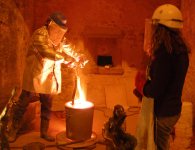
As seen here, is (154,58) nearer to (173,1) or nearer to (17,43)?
(17,43)

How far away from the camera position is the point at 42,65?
3.48m

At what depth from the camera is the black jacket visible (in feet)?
7.20

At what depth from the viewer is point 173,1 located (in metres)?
5.35

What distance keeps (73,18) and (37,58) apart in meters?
1.99

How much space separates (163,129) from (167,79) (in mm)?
434

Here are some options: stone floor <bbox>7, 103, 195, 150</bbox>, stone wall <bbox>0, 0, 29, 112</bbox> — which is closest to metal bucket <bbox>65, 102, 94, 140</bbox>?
stone floor <bbox>7, 103, 195, 150</bbox>

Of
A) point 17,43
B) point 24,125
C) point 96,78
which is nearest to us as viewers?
point 24,125

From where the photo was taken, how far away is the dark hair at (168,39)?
87.2 inches

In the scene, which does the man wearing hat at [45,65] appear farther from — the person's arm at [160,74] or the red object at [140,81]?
the person's arm at [160,74]

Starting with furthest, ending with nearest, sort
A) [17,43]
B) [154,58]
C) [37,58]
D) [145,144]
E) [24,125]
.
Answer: [17,43] → [24,125] → [37,58] → [145,144] → [154,58]

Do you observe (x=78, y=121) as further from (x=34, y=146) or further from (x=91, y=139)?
(x=34, y=146)

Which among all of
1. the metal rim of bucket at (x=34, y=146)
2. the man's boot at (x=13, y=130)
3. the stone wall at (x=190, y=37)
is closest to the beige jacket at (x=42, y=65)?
the man's boot at (x=13, y=130)

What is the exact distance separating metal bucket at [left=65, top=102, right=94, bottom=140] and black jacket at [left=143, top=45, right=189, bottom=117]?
127 centimetres

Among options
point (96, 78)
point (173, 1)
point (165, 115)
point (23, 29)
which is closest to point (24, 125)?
point (23, 29)
